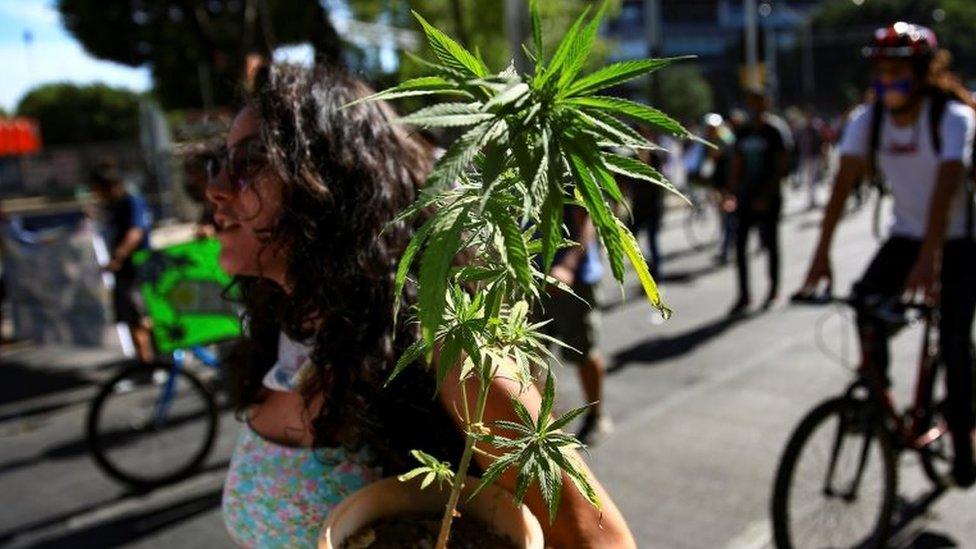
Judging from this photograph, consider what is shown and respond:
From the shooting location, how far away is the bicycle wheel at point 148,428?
476cm

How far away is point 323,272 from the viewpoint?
4.85ft

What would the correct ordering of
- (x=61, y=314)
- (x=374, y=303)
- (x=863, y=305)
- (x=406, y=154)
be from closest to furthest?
1. (x=374, y=303)
2. (x=406, y=154)
3. (x=863, y=305)
4. (x=61, y=314)

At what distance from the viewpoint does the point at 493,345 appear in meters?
0.87

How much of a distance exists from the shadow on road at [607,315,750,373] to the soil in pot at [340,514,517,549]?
505 centimetres

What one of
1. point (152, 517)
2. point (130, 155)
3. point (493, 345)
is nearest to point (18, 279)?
point (152, 517)

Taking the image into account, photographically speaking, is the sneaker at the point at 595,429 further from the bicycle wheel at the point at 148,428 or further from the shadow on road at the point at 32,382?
the shadow on road at the point at 32,382

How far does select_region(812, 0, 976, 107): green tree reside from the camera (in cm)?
5800

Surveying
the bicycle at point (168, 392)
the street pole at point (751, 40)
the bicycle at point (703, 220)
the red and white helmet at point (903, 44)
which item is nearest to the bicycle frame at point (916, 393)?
the red and white helmet at point (903, 44)

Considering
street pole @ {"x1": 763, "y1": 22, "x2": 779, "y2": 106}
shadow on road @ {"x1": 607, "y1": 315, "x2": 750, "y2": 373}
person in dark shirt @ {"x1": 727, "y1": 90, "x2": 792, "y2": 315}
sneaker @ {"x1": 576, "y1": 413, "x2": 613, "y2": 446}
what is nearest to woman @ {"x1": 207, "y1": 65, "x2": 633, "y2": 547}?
sneaker @ {"x1": 576, "y1": 413, "x2": 613, "y2": 446}

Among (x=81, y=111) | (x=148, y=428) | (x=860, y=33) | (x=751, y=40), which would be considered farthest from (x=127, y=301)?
(x=860, y=33)

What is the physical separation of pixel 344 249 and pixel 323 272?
54 mm

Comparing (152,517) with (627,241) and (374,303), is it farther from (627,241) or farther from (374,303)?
(627,241)

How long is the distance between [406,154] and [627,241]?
0.92 meters

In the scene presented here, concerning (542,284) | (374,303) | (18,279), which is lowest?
(18,279)
